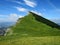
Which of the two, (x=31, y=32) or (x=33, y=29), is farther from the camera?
(x=33, y=29)

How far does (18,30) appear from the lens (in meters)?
64.6

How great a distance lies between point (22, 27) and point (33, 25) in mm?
7623

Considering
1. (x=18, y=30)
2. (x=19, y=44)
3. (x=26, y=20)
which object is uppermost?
(x=26, y=20)

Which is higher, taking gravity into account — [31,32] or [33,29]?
[33,29]

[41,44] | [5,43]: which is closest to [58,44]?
[41,44]

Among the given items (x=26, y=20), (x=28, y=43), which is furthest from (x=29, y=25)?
(x=28, y=43)

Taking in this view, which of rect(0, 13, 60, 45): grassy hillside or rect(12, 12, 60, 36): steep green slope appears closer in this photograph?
rect(0, 13, 60, 45): grassy hillside

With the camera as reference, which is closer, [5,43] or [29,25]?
[5,43]

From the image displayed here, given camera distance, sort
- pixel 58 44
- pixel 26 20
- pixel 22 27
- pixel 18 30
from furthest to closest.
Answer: pixel 26 20 → pixel 22 27 → pixel 18 30 → pixel 58 44

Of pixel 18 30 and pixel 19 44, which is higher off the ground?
pixel 18 30

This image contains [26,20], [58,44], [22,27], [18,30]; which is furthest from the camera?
[26,20]

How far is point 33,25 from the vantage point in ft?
247

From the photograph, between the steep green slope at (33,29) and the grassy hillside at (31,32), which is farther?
the steep green slope at (33,29)

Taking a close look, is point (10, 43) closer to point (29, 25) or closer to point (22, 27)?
point (22, 27)
